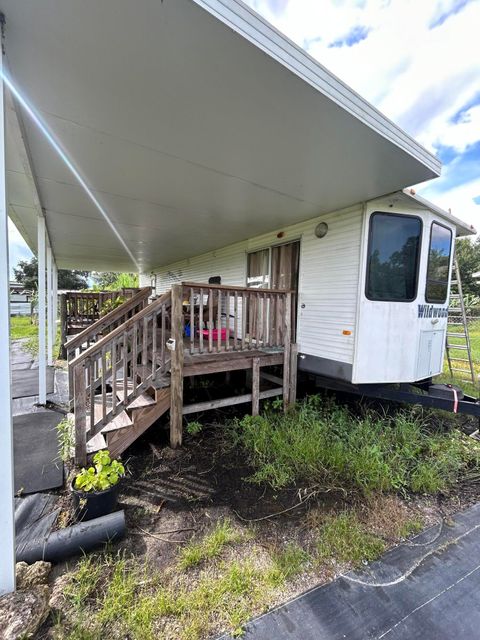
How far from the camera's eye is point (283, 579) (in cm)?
167

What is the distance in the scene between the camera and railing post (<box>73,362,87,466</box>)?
8.02 ft

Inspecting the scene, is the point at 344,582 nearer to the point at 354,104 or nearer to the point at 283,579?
the point at 283,579

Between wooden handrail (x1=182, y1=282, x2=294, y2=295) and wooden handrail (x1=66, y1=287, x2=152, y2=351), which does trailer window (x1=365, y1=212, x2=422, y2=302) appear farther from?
wooden handrail (x1=66, y1=287, x2=152, y2=351)

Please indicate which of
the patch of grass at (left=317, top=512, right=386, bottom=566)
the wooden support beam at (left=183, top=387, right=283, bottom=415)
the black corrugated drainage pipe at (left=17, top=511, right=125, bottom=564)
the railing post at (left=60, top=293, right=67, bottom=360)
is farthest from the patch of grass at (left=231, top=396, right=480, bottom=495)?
the railing post at (left=60, top=293, right=67, bottom=360)

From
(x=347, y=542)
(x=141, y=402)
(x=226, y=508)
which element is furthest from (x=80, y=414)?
(x=347, y=542)

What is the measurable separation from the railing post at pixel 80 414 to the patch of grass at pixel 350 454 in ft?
5.21

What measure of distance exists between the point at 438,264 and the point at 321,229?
1738mm

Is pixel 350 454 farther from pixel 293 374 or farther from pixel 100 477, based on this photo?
pixel 100 477

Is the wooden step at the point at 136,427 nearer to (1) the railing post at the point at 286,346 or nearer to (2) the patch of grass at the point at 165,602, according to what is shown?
(2) the patch of grass at the point at 165,602

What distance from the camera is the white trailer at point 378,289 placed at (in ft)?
11.8

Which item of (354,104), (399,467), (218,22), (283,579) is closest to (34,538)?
(283,579)

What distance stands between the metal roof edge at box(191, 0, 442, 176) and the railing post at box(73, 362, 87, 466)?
261 cm

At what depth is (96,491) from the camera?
2035 mm

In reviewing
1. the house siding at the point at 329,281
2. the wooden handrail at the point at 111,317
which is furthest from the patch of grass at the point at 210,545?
the wooden handrail at the point at 111,317
